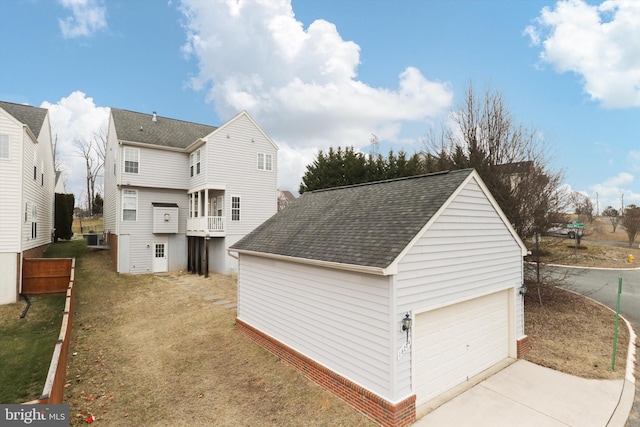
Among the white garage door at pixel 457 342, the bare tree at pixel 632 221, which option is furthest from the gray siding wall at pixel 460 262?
the bare tree at pixel 632 221

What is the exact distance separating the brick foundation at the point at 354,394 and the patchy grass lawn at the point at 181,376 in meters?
0.16

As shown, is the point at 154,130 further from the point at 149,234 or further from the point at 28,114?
the point at 149,234

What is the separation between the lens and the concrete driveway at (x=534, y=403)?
19.4ft

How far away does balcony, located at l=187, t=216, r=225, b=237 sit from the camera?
1956cm

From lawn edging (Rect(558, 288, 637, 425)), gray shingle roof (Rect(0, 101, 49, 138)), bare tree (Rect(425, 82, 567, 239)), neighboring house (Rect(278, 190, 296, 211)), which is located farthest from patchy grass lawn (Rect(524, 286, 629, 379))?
neighboring house (Rect(278, 190, 296, 211))

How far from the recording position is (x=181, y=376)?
7.91m

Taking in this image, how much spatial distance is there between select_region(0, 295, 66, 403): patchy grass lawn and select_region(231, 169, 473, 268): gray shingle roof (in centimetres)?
614

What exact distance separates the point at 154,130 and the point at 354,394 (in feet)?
74.4

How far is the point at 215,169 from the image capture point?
2017cm

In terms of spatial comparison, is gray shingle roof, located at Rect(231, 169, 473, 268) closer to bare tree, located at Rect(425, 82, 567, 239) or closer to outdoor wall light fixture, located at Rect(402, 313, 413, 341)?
outdoor wall light fixture, located at Rect(402, 313, 413, 341)

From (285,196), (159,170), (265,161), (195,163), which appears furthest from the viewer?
(285,196)

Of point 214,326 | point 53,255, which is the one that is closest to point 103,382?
point 214,326

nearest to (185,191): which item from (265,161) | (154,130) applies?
(154,130)

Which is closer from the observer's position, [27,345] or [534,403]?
[534,403]
